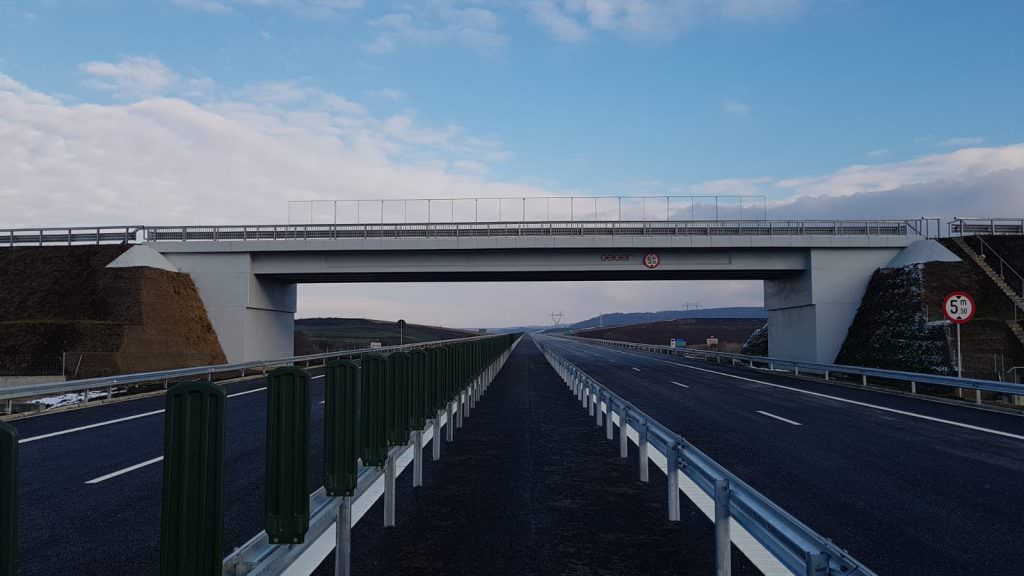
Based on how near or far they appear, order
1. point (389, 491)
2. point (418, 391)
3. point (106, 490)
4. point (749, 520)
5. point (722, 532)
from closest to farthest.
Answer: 1. point (749, 520)
2. point (722, 532)
3. point (389, 491)
4. point (106, 490)
5. point (418, 391)

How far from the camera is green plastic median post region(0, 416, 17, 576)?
7.20 feet

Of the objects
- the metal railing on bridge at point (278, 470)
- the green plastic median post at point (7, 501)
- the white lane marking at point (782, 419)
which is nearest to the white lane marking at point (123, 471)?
the metal railing on bridge at point (278, 470)

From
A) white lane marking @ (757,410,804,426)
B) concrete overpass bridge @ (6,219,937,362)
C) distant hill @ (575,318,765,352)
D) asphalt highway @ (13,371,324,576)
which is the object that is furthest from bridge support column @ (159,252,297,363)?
distant hill @ (575,318,765,352)

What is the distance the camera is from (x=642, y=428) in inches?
315

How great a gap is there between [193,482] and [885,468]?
8975 millimetres

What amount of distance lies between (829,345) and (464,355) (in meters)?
24.7

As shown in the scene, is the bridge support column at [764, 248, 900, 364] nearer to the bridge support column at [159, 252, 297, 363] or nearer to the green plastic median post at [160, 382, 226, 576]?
the bridge support column at [159, 252, 297, 363]

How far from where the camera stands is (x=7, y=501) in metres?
2.21

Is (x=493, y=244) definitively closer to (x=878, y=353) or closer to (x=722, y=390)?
(x=722, y=390)

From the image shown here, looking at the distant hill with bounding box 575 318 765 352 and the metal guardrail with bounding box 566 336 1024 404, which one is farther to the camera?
the distant hill with bounding box 575 318 765 352

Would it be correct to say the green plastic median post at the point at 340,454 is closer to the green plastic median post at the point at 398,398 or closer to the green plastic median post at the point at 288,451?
the green plastic median post at the point at 288,451

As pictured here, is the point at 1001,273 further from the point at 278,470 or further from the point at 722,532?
the point at 278,470

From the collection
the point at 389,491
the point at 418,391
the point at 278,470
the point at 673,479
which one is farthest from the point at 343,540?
the point at 418,391

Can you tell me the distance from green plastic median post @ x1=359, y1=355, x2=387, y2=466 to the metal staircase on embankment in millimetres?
26850
